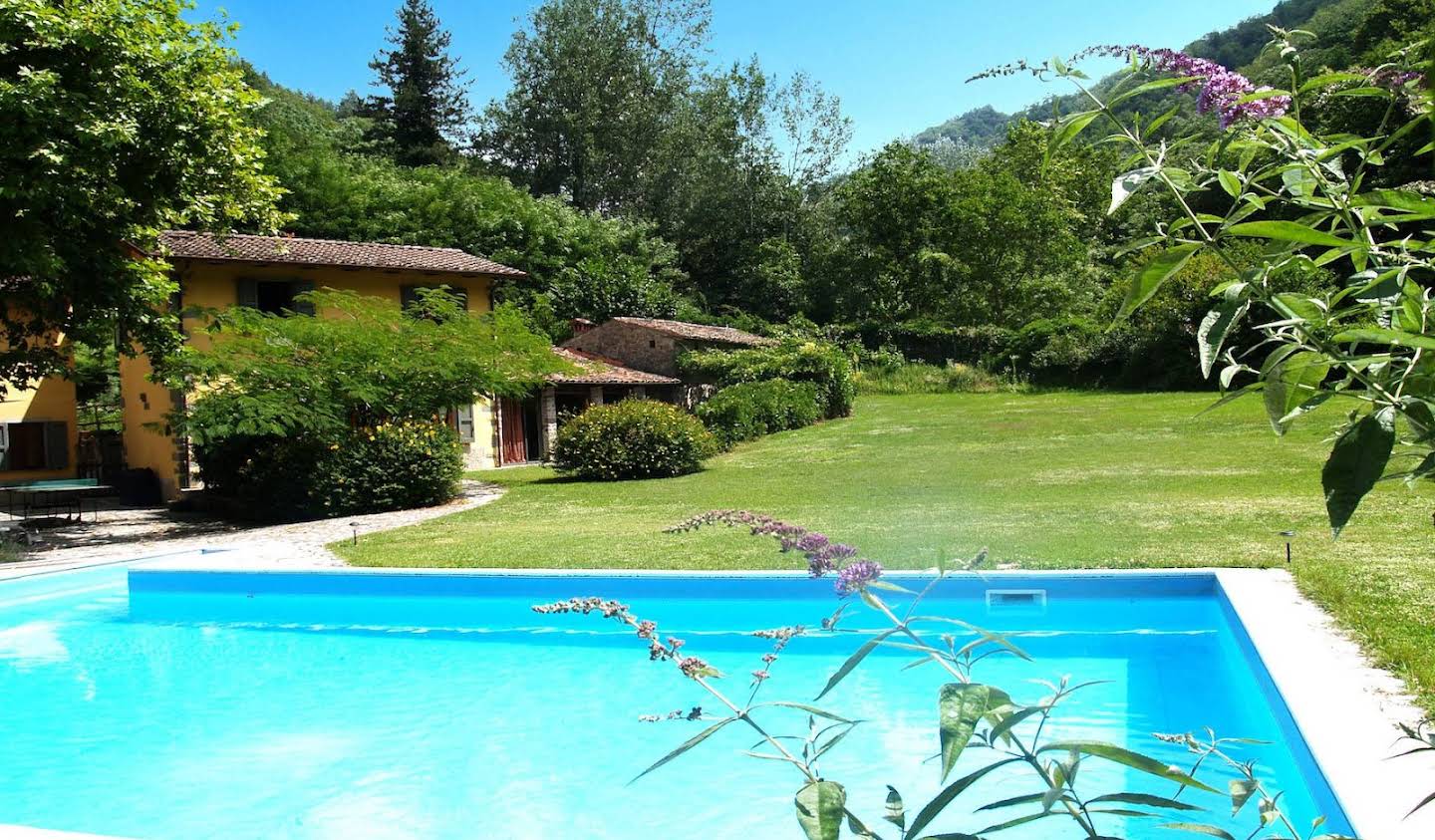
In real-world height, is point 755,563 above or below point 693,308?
below

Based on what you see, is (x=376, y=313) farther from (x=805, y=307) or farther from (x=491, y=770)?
(x=805, y=307)

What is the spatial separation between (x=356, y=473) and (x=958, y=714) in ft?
56.4

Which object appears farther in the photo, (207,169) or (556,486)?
(556,486)

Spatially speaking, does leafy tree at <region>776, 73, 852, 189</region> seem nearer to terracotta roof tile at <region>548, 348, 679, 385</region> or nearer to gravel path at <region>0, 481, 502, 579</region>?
terracotta roof tile at <region>548, 348, 679, 385</region>

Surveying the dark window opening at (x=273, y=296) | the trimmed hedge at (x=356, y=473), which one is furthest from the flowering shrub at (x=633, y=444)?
the dark window opening at (x=273, y=296)

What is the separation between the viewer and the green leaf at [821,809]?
1.17m

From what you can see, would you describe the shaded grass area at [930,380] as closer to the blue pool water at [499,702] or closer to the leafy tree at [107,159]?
the leafy tree at [107,159]

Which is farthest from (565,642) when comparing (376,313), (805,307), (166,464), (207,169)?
Result: (805,307)

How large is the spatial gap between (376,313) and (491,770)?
13663 millimetres

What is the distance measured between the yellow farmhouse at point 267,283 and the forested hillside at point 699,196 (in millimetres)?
8946

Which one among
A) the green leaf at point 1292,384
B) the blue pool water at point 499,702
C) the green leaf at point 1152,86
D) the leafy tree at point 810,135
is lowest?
the blue pool water at point 499,702

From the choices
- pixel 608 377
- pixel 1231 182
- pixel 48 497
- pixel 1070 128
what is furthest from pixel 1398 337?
pixel 608 377

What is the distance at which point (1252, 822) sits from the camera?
4.55m

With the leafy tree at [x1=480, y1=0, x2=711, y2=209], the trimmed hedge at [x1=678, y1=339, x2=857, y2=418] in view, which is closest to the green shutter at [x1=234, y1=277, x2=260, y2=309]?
the trimmed hedge at [x1=678, y1=339, x2=857, y2=418]
